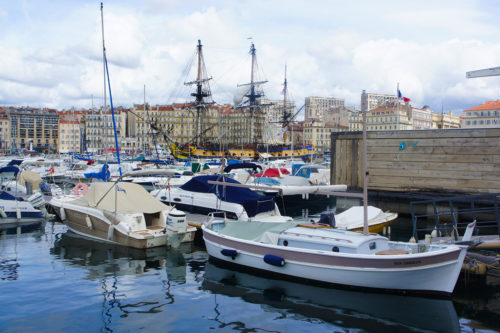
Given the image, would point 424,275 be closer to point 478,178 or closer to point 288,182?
point 478,178

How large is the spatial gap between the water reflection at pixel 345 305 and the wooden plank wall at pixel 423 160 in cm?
1233

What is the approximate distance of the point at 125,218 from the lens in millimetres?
18719

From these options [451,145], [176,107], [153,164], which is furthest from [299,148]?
[451,145]

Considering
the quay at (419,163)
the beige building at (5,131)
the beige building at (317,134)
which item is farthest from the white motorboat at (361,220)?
the beige building at (5,131)

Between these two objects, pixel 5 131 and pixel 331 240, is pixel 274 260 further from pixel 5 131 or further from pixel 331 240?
pixel 5 131

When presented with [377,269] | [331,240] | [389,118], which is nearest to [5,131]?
[389,118]

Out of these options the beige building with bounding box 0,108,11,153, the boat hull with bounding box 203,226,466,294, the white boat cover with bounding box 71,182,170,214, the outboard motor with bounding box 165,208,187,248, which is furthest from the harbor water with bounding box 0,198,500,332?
the beige building with bounding box 0,108,11,153

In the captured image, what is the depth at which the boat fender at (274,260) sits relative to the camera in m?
13.8

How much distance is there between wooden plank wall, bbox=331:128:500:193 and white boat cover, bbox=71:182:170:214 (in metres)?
12.4

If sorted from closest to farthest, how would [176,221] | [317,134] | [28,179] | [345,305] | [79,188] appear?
1. [345,305]
2. [176,221]
3. [79,188]
4. [28,179]
5. [317,134]

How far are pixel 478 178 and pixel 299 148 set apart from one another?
7297cm

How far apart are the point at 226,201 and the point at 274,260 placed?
309 inches

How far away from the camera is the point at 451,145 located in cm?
2309

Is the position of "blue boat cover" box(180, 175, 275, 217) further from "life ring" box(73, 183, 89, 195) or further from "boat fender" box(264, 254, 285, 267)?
"life ring" box(73, 183, 89, 195)
